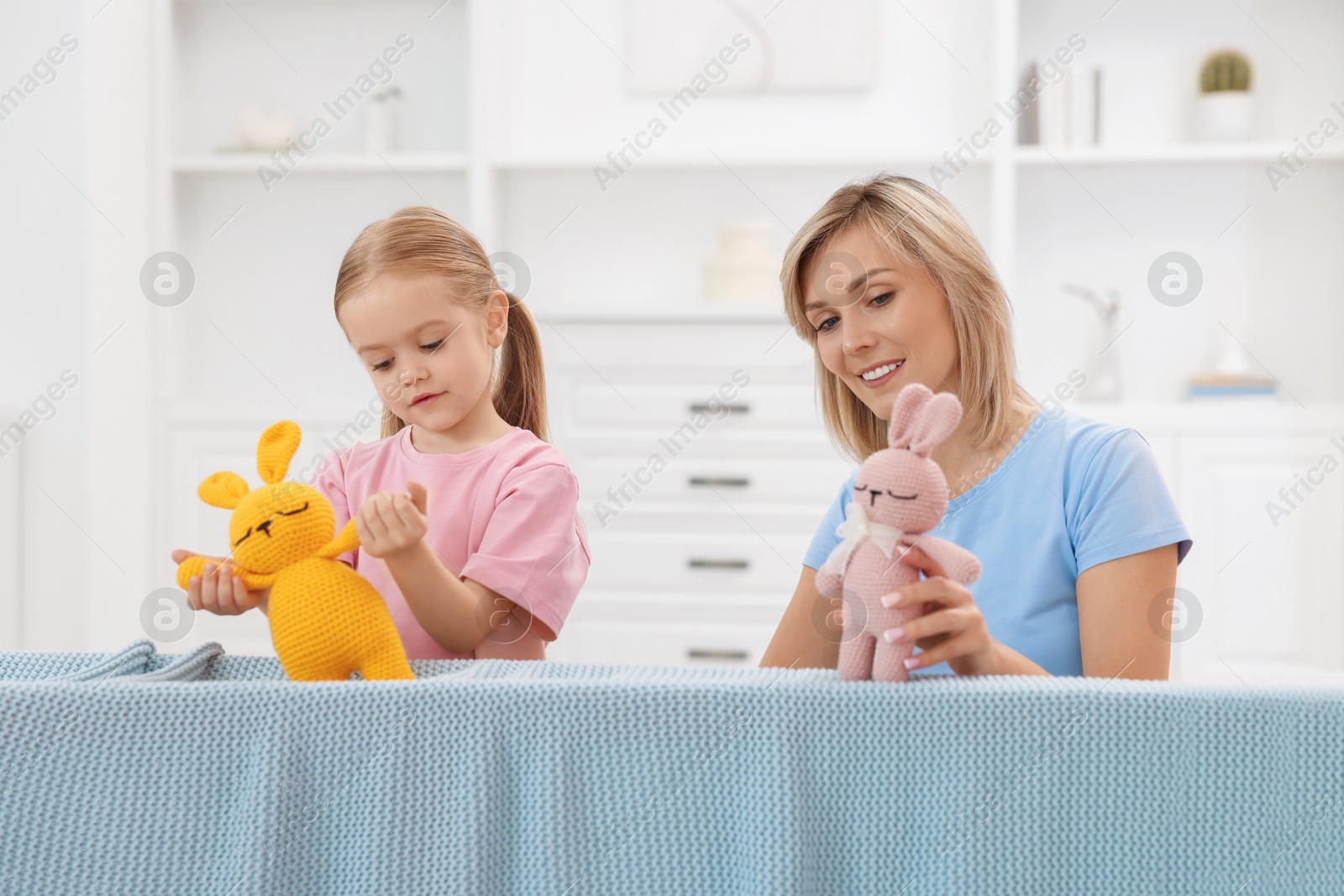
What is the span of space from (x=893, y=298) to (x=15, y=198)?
222 centimetres

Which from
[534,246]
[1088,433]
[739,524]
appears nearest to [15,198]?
[534,246]

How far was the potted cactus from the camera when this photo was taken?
8.75 ft

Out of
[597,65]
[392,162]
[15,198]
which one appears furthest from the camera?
[597,65]

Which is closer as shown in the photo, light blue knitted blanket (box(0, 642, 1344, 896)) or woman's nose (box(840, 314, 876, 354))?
light blue knitted blanket (box(0, 642, 1344, 896))

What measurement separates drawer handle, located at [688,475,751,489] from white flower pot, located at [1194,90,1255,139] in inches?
59.2

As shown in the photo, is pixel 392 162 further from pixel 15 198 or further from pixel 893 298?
pixel 893 298

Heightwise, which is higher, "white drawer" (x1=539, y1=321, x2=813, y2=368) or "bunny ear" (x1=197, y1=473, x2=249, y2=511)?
"white drawer" (x1=539, y1=321, x2=813, y2=368)

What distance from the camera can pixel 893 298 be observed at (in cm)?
92

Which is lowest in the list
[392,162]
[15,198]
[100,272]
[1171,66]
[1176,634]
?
[1176,634]

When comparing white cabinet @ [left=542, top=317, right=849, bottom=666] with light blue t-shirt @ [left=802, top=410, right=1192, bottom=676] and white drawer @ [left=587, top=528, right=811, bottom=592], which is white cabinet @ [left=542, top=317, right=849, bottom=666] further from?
light blue t-shirt @ [left=802, top=410, right=1192, bottom=676]

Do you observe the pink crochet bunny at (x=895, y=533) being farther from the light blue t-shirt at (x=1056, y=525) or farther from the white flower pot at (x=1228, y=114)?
the white flower pot at (x=1228, y=114)

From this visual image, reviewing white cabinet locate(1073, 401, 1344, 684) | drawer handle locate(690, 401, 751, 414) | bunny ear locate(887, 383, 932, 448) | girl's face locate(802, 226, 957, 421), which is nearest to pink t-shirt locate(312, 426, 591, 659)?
girl's face locate(802, 226, 957, 421)

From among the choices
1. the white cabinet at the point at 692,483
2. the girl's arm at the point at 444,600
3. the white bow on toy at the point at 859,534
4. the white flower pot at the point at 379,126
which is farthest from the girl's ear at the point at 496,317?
the white flower pot at the point at 379,126

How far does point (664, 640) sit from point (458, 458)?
170cm
